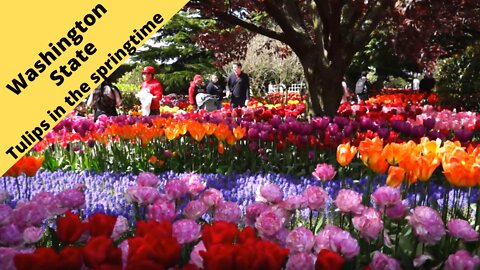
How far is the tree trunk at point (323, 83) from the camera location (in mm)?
9148

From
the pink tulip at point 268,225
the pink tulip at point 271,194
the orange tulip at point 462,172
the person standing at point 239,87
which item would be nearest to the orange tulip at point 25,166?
Result: the pink tulip at point 271,194

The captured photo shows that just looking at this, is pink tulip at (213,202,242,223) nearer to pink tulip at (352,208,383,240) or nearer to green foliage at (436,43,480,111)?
pink tulip at (352,208,383,240)

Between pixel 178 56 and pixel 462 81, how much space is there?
27701 mm

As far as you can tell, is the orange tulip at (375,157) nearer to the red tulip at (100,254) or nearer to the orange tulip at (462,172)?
the orange tulip at (462,172)

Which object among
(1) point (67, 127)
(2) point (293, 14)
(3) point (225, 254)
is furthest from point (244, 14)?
(3) point (225, 254)

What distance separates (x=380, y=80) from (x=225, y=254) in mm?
32724

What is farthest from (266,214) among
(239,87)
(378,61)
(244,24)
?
(378,61)

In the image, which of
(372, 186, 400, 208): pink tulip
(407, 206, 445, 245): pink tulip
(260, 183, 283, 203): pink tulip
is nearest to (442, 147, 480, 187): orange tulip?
(372, 186, 400, 208): pink tulip

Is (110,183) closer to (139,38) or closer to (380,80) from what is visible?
(139,38)

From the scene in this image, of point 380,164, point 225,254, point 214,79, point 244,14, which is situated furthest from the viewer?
point 214,79

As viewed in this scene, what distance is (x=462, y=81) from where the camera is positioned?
12500 mm

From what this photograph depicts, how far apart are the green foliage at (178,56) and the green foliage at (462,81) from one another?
25101mm

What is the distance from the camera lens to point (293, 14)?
30.6 ft

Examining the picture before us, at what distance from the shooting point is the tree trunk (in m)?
9.15
